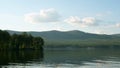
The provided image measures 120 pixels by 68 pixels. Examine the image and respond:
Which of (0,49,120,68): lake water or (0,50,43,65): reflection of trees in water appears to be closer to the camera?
(0,49,120,68): lake water

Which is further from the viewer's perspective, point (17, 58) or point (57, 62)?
point (17, 58)

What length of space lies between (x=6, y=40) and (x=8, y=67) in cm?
11386

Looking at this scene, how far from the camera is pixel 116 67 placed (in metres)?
80.6

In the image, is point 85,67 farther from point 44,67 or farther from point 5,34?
point 5,34

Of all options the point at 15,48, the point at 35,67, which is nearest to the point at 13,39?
the point at 15,48

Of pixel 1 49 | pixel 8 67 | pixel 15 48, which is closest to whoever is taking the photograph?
pixel 8 67

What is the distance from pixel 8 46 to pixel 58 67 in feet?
380

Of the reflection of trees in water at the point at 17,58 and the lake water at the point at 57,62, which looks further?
the reflection of trees in water at the point at 17,58

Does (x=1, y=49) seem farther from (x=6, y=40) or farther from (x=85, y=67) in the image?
(x=85, y=67)

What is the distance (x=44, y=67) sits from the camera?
81.3 meters

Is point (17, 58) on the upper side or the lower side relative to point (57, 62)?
upper

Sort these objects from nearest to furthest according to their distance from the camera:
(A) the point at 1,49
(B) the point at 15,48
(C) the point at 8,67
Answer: (C) the point at 8,67
(A) the point at 1,49
(B) the point at 15,48

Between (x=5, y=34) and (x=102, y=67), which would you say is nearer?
(x=102, y=67)

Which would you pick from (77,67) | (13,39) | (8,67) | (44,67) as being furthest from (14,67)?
(13,39)
